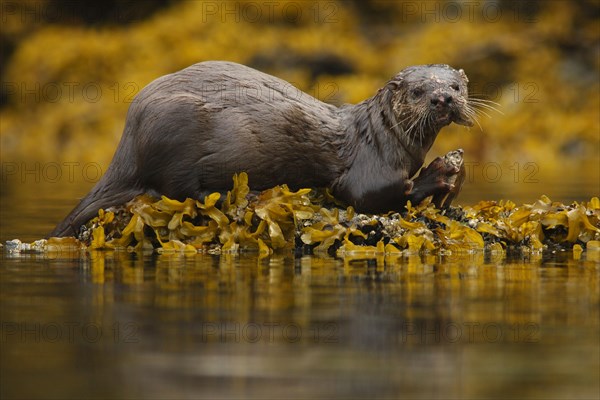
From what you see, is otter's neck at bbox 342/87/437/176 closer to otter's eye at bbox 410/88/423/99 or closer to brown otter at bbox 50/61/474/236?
brown otter at bbox 50/61/474/236

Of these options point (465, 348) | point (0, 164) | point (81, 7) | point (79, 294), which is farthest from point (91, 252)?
point (81, 7)

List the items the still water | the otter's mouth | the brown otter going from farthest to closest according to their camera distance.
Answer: the brown otter < the otter's mouth < the still water

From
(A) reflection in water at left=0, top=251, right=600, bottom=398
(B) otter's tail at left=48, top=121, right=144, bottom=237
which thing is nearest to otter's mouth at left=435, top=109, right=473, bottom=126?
(A) reflection in water at left=0, top=251, right=600, bottom=398

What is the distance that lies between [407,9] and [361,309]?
75.3 ft

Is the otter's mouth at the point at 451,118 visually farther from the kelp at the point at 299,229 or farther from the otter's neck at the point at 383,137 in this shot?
the kelp at the point at 299,229

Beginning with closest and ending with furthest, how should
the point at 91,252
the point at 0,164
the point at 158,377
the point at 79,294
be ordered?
the point at 158,377
the point at 79,294
the point at 91,252
the point at 0,164

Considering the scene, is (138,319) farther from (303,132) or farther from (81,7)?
(81,7)

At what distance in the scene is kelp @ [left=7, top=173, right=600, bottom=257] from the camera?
7.59m

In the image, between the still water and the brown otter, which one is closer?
the still water

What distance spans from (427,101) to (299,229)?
115cm

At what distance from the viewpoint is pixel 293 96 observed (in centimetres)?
818

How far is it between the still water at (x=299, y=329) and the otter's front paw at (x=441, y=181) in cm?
113

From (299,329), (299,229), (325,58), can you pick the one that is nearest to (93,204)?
(299,229)

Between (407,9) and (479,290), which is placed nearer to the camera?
(479,290)
